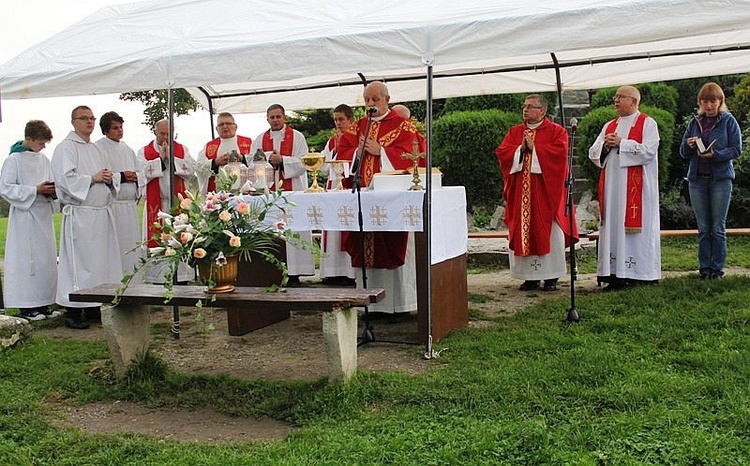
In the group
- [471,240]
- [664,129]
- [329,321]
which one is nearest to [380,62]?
[329,321]

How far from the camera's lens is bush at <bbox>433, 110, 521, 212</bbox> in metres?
13.2

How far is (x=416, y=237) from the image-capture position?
5.89 meters

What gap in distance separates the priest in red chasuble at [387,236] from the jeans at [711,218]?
2946 millimetres

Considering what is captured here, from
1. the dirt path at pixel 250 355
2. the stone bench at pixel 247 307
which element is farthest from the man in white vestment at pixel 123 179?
the stone bench at pixel 247 307

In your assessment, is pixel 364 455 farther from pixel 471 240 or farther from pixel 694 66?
pixel 471 240

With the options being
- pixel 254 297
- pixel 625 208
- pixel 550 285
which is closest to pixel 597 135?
pixel 550 285

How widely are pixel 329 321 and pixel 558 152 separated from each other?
3.97m

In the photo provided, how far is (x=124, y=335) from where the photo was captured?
5.30 m

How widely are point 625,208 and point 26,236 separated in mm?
5859

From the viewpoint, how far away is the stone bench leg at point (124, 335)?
207 inches

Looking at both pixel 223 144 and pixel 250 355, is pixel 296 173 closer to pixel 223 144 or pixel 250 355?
pixel 223 144

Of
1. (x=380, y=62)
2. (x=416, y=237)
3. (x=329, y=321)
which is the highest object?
(x=380, y=62)

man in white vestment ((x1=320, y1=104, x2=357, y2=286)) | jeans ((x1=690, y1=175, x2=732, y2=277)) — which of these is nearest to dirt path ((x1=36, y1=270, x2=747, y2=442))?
jeans ((x1=690, y1=175, x2=732, y2=277))

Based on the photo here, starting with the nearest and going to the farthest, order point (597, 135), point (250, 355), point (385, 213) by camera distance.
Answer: point (385, 213), point (250, 355), point (597, 135)
